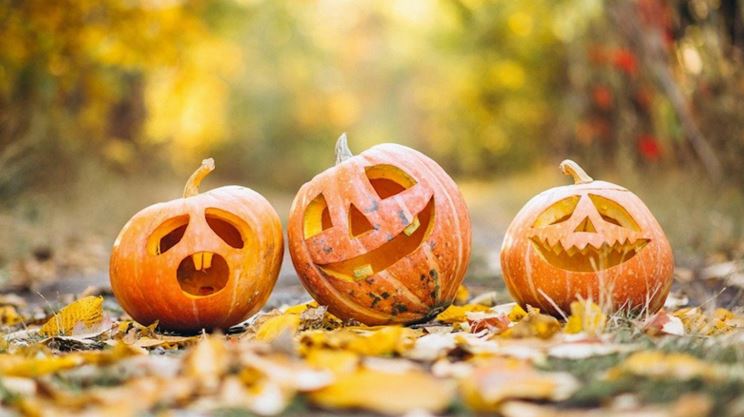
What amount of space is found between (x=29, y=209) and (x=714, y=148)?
507 cm

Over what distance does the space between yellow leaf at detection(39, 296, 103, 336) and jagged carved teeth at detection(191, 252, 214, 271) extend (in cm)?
39

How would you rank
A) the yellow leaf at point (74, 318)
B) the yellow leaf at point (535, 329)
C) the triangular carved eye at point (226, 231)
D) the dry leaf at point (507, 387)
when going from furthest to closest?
the triangular carved eye at point (226, 231) < the yellow leaf at point (74, 318) < the yellow leaf at point (535, 329) < the dry leaf at point (507, 387)

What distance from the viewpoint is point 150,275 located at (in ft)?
9.18

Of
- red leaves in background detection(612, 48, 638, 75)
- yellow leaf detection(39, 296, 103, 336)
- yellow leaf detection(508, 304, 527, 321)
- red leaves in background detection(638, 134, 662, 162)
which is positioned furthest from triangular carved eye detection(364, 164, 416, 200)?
red leaves in background detection(612, 48, 638, 75)

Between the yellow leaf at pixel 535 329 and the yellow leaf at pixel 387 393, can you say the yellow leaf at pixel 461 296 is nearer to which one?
the yellow leaf at pixel 535 329

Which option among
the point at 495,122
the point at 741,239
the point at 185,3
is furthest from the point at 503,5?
the point at 741,239

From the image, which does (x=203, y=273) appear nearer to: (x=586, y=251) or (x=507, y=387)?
(x=586, y=251)

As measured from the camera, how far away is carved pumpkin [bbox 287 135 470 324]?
273cm

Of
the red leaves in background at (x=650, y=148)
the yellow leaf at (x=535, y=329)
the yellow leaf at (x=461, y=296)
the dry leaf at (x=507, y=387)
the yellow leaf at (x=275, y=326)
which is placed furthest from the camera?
the red leaves in background at (x=650, y=148)

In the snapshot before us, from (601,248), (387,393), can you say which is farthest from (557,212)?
(387,393)

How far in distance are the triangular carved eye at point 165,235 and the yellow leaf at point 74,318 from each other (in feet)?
0.87

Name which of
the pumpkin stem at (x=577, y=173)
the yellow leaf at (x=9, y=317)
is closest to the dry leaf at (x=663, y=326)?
the pumpkin stem at (x=577, y=173)

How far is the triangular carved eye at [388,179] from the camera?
9.38ft

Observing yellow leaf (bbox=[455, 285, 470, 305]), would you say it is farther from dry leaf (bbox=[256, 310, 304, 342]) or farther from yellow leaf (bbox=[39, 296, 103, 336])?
yellow leaf (bbox=[39, 296, 103, 336])
